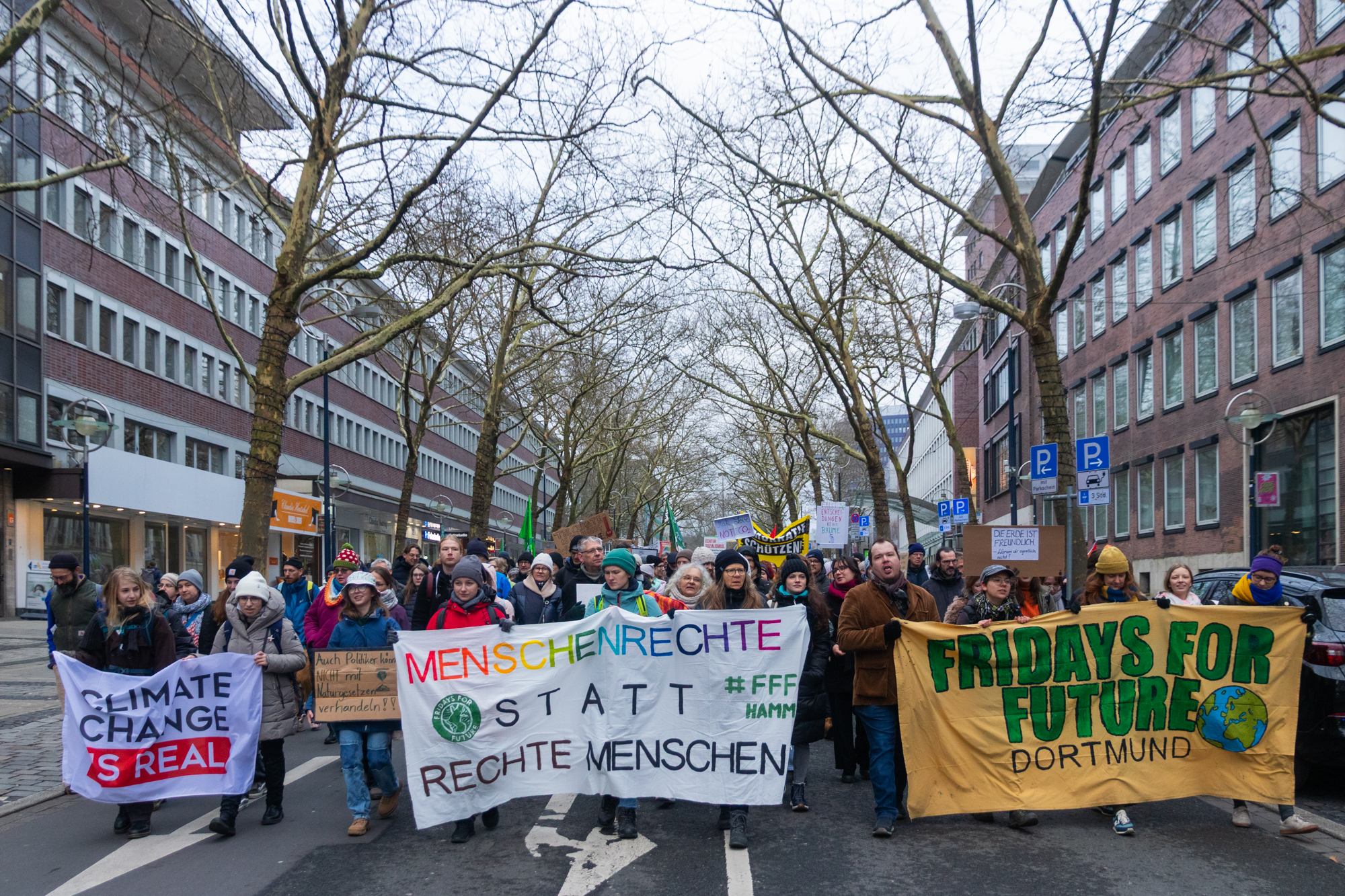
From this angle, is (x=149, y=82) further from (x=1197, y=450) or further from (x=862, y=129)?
(x=1197, y=450)

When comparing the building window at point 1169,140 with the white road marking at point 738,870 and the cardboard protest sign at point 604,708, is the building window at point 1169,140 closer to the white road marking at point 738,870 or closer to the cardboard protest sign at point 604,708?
the cardboard protest sign at point 604,708

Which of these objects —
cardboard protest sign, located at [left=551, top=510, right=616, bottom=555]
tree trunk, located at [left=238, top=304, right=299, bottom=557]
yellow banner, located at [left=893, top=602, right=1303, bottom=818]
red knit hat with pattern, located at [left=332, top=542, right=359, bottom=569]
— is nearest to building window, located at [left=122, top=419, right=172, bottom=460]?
cardboard protest sign, located at [left=551, top=510, right=616, bottom=555]

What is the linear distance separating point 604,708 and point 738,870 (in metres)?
1.42

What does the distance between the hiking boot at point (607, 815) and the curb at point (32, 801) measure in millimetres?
4092

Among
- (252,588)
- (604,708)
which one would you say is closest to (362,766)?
(252,588)

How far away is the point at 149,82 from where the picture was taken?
90.7 ft

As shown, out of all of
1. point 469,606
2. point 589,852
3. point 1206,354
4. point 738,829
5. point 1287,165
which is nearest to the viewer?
point 589,852

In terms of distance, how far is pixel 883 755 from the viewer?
7285 millimetres

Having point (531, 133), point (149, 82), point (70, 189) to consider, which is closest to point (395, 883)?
point (531, 133)

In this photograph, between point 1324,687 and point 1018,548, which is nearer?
point 1324,687

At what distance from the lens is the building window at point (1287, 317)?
23438mm

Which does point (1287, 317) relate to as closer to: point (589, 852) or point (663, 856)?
point (663, 856)

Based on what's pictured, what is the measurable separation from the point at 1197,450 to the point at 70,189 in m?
29.1

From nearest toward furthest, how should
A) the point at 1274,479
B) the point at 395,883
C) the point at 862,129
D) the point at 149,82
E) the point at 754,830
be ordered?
the point at 395,883
the point at 754,830
the point at 862,129
the point at 1274,479
the point at 149,82
